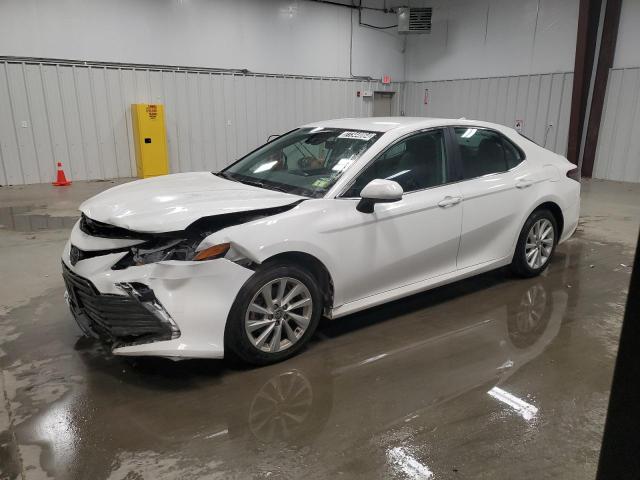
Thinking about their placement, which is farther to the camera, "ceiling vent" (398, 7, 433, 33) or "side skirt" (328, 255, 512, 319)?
"ceiling vent" (398, 7, 433, 33)

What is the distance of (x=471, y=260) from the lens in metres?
3.85

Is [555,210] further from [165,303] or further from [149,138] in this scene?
[149,138]

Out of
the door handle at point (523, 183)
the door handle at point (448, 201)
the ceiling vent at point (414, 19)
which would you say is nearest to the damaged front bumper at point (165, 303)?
the door handle at point (448, 201)

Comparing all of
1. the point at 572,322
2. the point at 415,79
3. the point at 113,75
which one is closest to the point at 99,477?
the point at 572,322

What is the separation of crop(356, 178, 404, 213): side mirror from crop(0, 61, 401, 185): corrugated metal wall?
9.08 m

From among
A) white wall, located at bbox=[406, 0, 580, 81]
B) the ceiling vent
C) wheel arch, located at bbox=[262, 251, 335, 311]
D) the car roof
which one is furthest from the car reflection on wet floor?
the ceiling vent

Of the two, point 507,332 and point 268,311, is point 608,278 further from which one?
point 268,311

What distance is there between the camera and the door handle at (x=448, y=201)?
3.50 m

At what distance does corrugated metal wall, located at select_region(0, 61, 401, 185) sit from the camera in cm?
964

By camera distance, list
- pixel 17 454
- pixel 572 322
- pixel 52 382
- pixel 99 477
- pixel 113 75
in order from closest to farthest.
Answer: pixel 99 477
pixel 17 454
pixel 52 382
pixel 572 322
pixel 113 75

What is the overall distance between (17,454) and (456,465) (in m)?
1.98

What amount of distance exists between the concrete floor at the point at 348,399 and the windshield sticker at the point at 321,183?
1.03 m

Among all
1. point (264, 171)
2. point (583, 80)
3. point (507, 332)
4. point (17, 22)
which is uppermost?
point (17, 22)

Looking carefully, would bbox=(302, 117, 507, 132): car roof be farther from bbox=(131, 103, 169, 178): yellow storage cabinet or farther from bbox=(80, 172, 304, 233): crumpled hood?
bbox=(131, 103, 169, 178): yellow storage cabinet
